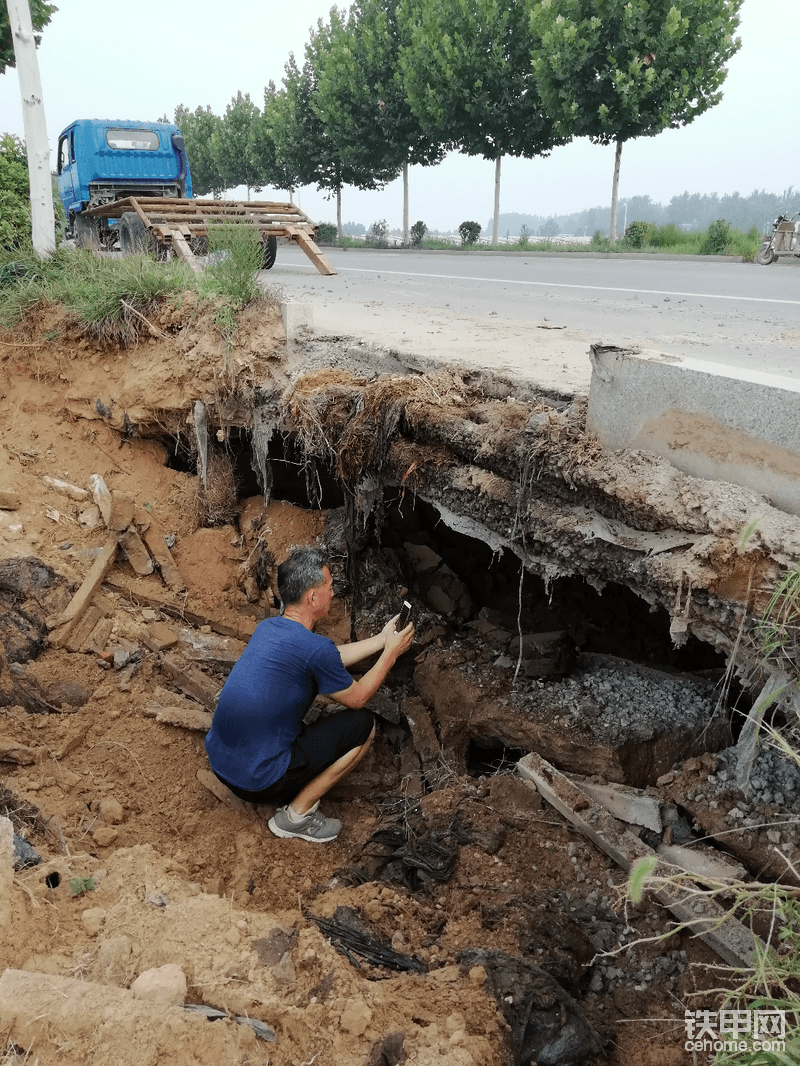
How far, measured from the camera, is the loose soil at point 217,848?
7.59 ft

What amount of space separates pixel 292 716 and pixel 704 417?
2.35m

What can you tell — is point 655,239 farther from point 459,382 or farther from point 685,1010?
point 685,1010

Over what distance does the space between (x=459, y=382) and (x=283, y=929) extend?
293 centimetres

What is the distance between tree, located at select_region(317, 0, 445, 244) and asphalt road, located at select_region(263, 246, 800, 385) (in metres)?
19.4

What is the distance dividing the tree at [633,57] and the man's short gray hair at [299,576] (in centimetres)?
2206

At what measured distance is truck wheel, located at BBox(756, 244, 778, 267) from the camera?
1533 cm

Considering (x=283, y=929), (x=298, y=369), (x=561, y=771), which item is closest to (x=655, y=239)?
(x=298, y=369)

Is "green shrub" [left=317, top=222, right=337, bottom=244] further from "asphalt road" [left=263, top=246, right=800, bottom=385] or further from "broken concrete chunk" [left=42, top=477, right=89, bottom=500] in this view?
"broken concrete chunk" [left=42, top=477, right=89, bottom=500]

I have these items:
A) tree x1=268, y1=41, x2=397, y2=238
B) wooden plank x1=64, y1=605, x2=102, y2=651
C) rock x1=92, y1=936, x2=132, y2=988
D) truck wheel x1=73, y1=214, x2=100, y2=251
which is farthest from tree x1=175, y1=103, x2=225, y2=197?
rock x1=92, y1=936, x2=132, y2=988

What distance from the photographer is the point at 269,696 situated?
3.55m

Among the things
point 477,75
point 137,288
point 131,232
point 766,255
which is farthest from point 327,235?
point 137,288

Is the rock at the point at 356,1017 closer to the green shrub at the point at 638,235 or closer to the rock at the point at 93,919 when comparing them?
the rock at the point at 93,919

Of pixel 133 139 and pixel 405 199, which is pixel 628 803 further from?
pixel 405 199

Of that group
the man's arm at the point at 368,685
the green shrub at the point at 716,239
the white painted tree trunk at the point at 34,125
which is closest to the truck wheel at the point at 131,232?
the white painted tree trunk at the point at 34,125
